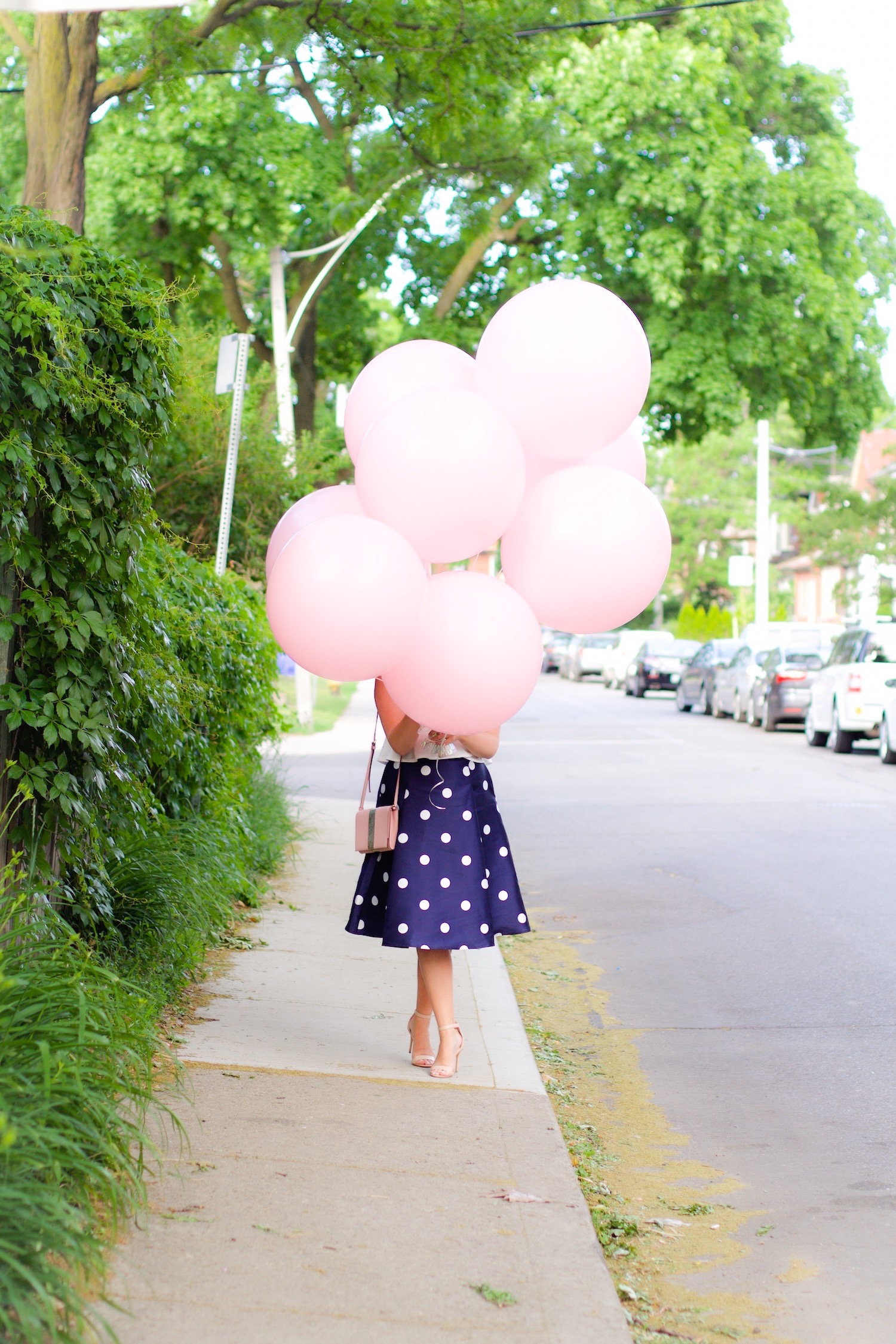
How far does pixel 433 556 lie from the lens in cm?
492

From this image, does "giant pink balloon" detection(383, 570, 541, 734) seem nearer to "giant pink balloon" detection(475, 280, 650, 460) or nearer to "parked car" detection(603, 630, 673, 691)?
"giant pink balloon" detection(475, 280, 650, 460)

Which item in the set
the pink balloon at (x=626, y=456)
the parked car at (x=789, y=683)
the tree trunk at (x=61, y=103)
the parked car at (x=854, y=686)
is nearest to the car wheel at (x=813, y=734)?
the parked car at (x=854, y=686)

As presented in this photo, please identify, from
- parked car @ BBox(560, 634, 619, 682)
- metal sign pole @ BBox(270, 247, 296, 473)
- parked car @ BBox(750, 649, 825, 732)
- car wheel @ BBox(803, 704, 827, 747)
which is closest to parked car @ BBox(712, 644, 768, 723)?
parked car @ BBox(750, 649, 825, 732)

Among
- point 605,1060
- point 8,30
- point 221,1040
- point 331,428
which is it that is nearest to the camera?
point 221,1040

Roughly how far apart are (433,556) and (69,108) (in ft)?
22.5

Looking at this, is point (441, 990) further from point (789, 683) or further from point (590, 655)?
point (590, 655)

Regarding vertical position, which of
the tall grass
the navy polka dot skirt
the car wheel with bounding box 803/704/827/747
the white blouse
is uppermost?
the white blouse

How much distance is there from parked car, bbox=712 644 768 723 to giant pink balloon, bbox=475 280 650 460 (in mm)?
23361

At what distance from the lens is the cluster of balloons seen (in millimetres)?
4637

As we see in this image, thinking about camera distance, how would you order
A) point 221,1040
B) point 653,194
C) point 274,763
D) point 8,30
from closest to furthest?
1. point 221,1040
2. point 8,30
3. point 274,763
4. point 653,194

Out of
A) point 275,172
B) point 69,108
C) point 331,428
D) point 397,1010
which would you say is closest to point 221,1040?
point 397,1010

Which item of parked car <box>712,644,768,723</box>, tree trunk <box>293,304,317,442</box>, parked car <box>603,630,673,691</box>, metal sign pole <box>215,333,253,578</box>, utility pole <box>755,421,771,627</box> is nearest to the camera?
metal sign pole <box>215,333,253,578</box>

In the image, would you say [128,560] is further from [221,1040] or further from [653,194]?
[653,194]

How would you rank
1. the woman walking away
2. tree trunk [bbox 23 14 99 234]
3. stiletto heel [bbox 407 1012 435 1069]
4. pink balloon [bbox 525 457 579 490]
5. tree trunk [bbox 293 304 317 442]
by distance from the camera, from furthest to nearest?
tree trunk [bbox 293 304 317 442] < tree trunk [bbox 23 14 99 234] < stiletto heel [bbox 407 1012 435 1069] < the woman walking away < pink balloon [bbox 525 457 579 490]
